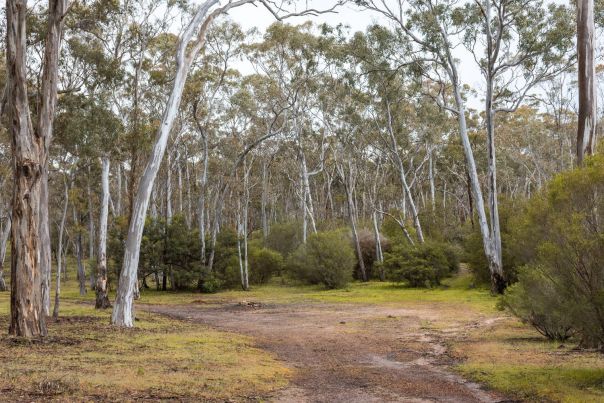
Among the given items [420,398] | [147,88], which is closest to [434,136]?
[147,88]

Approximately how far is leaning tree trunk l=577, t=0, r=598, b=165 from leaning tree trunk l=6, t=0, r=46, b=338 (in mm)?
9864

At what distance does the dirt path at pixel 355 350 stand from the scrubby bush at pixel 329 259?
29.1 ft

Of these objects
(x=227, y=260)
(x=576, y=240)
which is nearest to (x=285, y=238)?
(x=227, y=260)

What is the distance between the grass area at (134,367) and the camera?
20.4 feet

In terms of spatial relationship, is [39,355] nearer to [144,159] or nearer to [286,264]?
[144,159]

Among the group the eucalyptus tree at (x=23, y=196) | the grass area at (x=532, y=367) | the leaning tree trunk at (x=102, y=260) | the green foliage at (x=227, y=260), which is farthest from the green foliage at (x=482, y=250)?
the eucalyptus tree at (x=23, y=196)

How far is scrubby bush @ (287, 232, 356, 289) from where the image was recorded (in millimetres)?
30078

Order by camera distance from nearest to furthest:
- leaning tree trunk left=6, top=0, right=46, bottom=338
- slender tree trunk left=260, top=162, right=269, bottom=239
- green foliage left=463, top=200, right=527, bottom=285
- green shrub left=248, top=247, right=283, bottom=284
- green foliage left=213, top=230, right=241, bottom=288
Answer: leaning tree trunk left=6, top=0, right=46, bottom=338 < green foliage left=463, top=200, right=527, bottom=285 < green foliage left=213, top=230, right=241, bottom=288 < green shrub left=248, top=247, right=283, bottom=284 < slender tree trunk left=260, top=162, right=269, bottom=239

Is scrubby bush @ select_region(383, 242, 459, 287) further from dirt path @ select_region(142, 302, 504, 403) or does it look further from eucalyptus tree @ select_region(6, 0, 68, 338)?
eucalyptus tree @ select_region(6, 0, 68, 338)

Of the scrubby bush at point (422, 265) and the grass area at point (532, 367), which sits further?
the scrubby bush at point (422, 265)

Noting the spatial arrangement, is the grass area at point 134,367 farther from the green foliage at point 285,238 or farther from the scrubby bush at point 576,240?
the green foliage at point 285,238

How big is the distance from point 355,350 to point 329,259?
62.3 feet

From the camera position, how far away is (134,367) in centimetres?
780

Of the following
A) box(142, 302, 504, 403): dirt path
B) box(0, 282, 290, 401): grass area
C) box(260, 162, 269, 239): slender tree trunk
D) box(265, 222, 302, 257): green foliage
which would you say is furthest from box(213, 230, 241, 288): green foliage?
box(0, 282, 290, 401): grass area
